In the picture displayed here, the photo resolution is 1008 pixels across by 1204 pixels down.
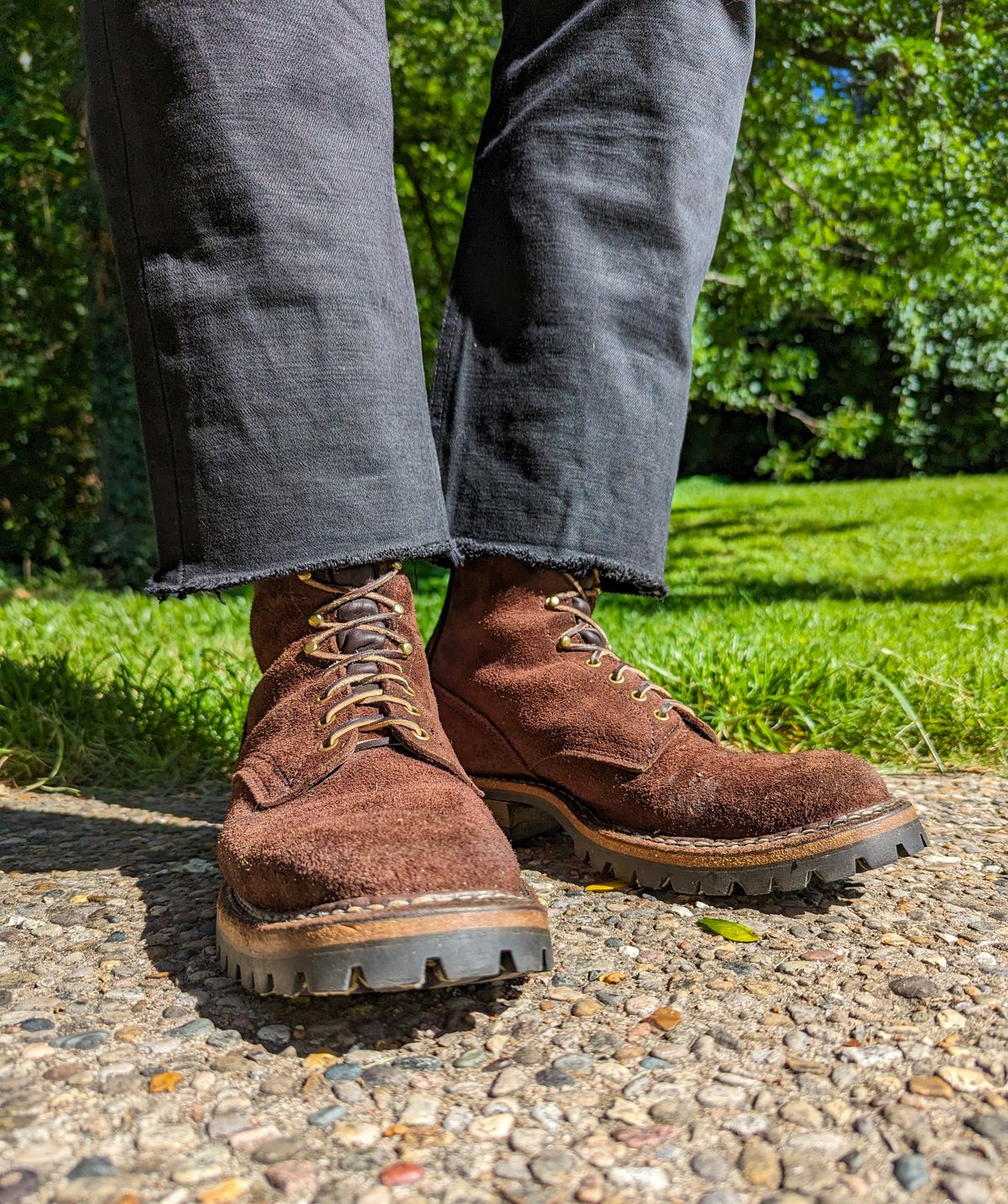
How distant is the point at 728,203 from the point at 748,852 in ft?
22.0

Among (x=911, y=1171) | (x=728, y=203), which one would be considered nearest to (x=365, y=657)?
(x=911, y=1171)

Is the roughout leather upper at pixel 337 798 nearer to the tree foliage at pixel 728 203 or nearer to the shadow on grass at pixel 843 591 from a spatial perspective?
the shadow on grass at pixel 843 591

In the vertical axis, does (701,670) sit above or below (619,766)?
below

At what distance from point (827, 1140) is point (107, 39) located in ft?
4.44

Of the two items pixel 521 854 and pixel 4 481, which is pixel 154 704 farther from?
pixel 4 481

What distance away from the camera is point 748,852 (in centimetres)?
132

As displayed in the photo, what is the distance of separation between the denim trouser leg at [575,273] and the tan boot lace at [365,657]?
228mm

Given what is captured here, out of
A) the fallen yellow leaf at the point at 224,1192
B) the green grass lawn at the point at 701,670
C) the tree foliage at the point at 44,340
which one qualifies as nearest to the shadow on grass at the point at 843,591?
the green grass lawn at the point at 701,670

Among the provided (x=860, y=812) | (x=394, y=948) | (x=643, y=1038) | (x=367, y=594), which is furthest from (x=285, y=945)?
(x=860, y=812)

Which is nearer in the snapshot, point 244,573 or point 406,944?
point 406,944

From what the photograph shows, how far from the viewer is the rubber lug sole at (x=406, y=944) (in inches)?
38.1

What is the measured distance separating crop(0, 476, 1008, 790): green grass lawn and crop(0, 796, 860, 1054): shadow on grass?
25 centimetres

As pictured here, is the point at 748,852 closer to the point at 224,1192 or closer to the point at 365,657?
the point at 365,657

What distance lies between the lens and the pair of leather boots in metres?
1.00
